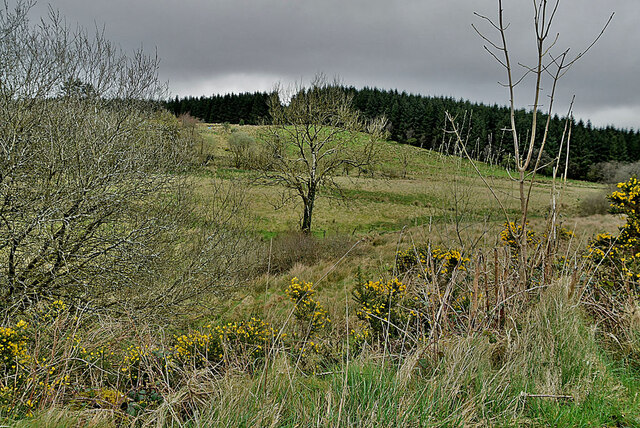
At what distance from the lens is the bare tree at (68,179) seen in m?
5.88

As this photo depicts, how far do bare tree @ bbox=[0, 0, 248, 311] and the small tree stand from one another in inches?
452

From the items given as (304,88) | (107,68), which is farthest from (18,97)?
(304,88)

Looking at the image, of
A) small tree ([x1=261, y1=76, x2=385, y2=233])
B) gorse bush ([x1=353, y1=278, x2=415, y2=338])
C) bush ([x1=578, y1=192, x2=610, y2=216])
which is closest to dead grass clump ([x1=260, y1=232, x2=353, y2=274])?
small tree ([x1=261, y1=76, x2=385, y2=233])

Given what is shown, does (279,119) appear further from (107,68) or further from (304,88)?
(107,68)

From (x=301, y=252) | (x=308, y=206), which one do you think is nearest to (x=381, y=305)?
(x=301, y=252)

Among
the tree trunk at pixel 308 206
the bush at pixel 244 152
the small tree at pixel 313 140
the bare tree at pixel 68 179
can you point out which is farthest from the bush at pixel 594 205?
the bare tree at pixel 68 179

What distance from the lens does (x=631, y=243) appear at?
15.3 ft

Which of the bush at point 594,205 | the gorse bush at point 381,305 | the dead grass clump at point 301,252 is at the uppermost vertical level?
the bush at point 594,205

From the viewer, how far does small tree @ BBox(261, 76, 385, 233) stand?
62.9 feet

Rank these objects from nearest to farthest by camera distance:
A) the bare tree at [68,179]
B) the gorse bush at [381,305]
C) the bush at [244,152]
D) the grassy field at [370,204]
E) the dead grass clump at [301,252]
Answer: the gorse bush at [381,305]
the bare tree at [68,179]
the dead grass clump at [301,252]
the grassy field at [370,204]
the bush at [244,152]

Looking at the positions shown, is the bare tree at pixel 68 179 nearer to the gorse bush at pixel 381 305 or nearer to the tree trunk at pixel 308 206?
the gorse bush at pixel 381 305

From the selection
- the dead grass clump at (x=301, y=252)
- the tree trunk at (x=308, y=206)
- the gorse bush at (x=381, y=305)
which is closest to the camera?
the gorse bush at (x=381, y=305)

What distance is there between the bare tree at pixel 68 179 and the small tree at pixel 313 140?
452 inches

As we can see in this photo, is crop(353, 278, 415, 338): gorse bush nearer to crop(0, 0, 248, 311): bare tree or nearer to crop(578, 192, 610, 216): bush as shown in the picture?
crop(0, 0, 248, 311): bare tree
